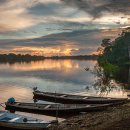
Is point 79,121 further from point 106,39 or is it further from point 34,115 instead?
point 106,39

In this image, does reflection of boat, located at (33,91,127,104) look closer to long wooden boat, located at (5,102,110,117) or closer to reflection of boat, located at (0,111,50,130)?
long wooden boat, located at (5,102,110,117)

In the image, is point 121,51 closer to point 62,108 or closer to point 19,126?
point 62,108

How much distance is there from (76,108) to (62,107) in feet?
6.01

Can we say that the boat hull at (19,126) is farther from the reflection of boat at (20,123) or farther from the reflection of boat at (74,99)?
the reflection of boat at (74,99)

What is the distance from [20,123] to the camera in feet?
95.6

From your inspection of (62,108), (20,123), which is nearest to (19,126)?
(20,123)

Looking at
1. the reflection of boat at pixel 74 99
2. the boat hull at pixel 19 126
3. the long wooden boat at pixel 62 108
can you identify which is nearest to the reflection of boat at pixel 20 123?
the boat hull at pixel 19 126

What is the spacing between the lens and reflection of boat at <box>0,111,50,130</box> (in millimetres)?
27969

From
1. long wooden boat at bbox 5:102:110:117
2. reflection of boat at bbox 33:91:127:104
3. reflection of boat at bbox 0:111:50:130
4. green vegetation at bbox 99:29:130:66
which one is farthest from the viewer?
green vegetation at bbox 99:29:130:66

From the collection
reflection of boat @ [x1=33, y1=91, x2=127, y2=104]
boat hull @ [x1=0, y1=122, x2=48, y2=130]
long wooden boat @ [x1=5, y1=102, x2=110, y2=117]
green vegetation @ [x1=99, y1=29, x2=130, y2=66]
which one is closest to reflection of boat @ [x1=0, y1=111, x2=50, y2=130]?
boat hull @ [x1=0, y1=122, x2=48, y2=130]

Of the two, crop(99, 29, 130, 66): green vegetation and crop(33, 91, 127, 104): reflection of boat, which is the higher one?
crop(99, 29, 130, 66): green vegetation

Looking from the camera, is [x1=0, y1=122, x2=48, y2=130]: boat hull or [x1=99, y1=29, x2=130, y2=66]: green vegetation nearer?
[x1=0, y1=122, x2=48, y2=130]: boat hull

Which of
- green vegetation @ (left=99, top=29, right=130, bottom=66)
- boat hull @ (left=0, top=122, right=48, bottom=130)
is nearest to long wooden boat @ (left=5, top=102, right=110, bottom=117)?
boat hull @ (left=0, top=122, right=48, bottom=130)

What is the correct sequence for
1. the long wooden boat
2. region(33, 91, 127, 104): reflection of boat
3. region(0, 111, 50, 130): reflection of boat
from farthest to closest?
region(33, 91, 127, 104): reflection of boat
the long wooden boat
region(0, 111, 50, 130): reflection of boat
